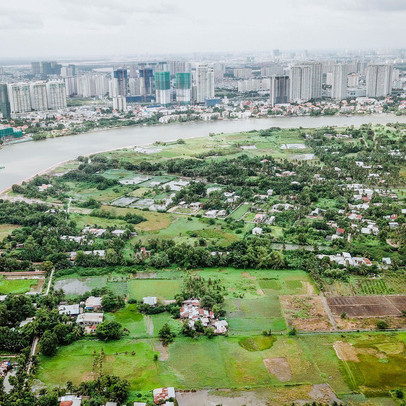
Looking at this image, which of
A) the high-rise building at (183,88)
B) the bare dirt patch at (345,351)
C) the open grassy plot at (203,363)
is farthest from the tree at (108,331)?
the high-rise building at (183,88)

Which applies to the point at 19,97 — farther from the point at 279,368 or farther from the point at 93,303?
the point at 279,368

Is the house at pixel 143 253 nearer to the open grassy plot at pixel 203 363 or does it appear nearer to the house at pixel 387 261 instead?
the open grassy plot at pixel 203 363

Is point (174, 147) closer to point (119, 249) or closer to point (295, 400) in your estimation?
point (119, 249)

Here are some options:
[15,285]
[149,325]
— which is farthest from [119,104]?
[149,325]

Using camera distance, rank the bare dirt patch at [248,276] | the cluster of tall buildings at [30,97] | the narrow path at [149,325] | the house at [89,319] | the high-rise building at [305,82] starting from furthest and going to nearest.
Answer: the high-rise building at [305,82], the cluster of tall buildings at [30,97], the bare dirt patch at [248,276], the house at [89,319], the narrow path at [149,325]

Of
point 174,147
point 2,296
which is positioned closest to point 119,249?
point 2,296

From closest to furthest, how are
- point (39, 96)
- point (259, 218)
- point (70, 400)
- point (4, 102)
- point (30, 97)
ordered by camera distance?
point (70, 400) → point (259, 218) → point (4, 102) → point (30, 97) → point (39, 96)
